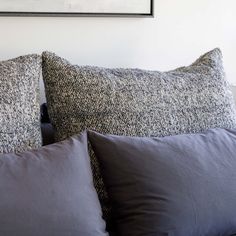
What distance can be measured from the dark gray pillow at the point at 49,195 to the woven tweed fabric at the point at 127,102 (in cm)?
15

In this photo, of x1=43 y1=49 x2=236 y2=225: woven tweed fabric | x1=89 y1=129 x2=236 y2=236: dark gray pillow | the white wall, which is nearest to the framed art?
the white wall

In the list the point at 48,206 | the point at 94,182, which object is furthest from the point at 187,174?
the point at 48,206

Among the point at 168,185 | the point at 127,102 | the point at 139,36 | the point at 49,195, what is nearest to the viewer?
the point at 49,195

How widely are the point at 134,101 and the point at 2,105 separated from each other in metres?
0.40

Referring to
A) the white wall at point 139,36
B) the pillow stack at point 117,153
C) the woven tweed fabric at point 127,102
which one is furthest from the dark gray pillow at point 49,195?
the white wall at point 139,36

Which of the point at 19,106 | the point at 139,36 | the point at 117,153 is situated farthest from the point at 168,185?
the point at 139,36

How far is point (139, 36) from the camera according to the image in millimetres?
1702

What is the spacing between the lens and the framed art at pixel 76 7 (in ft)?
4.90

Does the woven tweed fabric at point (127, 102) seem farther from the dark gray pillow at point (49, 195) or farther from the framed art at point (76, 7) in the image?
the framed art at point (76, 7)

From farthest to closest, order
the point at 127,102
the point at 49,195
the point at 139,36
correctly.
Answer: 1. the point at 139,36
2. the point at 127,102
3. the point at 49,195

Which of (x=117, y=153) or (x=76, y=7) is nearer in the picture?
(x=117, y=153)

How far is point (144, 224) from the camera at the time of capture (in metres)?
1.11

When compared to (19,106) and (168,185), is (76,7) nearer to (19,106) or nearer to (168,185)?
(19,106)

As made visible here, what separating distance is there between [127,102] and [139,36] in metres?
0.48
